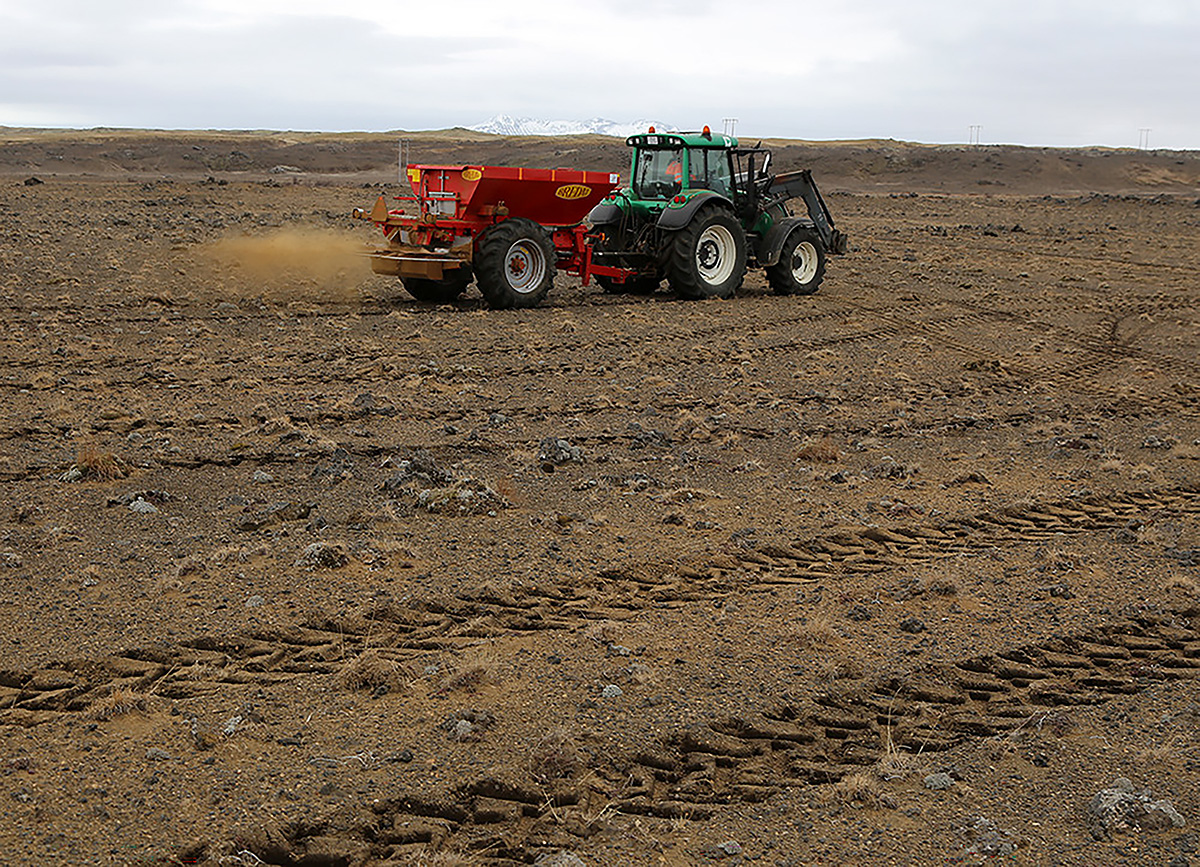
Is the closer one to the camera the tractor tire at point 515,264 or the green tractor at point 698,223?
the tractor tire at point 515,264

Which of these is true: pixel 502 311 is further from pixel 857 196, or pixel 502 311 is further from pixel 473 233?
pixel 857 196

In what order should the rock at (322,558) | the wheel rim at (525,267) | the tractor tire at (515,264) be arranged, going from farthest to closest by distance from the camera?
the wheel rim at (525,267)
the tractor tire at (515,264)
the rock at (322,558)

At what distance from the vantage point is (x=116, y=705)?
4.38m

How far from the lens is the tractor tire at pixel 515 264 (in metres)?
13.5

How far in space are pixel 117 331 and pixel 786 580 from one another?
8.70 m

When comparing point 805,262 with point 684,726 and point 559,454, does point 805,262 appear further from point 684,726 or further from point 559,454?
point 684,726

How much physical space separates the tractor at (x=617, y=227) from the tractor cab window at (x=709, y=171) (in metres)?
0.02

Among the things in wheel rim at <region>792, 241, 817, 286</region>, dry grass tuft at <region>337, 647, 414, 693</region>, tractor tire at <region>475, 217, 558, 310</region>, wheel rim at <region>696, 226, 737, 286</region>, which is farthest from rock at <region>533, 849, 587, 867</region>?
wheel rim at <region>792, 241, 817, 286</region>

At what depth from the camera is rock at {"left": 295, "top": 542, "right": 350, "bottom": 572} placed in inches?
228

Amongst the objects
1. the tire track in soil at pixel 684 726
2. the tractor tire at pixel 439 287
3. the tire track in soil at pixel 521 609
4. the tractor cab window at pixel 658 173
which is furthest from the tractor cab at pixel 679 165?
the tire track in soil at pixel 684 726

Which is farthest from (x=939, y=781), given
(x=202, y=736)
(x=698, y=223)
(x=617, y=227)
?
(x=617, y=227)

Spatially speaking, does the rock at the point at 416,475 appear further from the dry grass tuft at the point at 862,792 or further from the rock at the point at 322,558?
the dry grass tuft at the point at 862,792

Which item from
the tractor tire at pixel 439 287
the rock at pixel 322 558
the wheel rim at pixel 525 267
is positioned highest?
the wheel rim at pixel 525 267

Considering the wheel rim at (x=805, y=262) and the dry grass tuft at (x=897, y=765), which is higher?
the wheel rim at (x=805, y=262)
